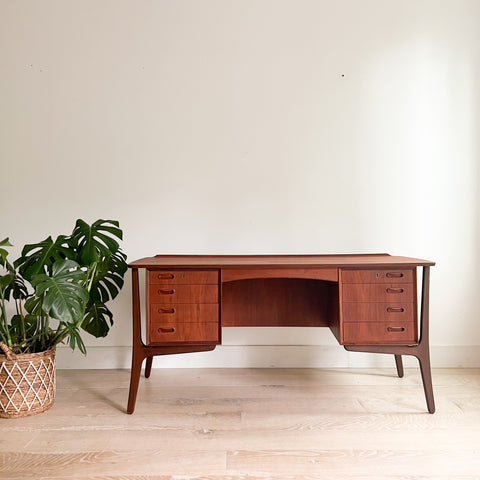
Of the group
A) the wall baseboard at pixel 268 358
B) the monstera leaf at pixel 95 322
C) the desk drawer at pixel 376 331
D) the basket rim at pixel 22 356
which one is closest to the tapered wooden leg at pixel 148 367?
the wall baseboard at pixel 268 358

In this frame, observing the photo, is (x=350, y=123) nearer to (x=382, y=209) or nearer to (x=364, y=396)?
(x=382, y=209)

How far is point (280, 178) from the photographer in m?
2.34

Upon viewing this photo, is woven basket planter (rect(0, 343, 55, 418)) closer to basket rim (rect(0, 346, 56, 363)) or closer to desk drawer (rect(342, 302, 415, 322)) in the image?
basket rim (rect(0, 346, 56, 363))

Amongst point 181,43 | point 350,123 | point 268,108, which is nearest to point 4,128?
point 181,43

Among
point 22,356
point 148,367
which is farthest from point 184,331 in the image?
point 22,356

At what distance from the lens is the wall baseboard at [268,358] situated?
2.34 metres

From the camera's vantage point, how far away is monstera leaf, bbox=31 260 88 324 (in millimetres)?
1495

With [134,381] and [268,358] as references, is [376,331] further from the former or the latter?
[134,381]

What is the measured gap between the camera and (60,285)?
5.11 feet

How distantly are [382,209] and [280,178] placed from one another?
0.60 m

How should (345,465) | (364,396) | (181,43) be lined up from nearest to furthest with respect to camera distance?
(345,465) → (364,396) → (181,43)

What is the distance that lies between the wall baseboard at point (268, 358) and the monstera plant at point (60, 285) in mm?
484

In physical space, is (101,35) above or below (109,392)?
above

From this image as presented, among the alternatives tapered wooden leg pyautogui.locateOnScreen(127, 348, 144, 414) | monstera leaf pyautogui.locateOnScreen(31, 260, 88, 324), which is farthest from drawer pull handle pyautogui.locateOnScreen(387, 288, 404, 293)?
monstera leaf pyautogui.locateOnScreen(31, 260, 88, 324)
